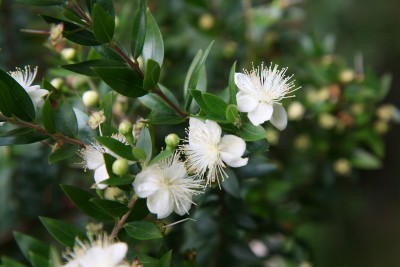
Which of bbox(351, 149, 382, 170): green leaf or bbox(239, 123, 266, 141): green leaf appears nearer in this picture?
bbox(239, 123, 266, 141): green leaf

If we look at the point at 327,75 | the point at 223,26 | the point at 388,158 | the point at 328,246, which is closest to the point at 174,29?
the point at 223,26

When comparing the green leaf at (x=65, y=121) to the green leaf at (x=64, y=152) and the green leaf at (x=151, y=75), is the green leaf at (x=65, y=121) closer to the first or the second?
the green leaf at (x=64, y=152)

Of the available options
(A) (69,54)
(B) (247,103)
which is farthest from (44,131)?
(B) (247,103)

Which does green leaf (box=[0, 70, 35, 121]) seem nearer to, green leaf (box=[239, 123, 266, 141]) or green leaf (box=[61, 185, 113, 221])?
green leaf (box=[61, 185, 113, 221])

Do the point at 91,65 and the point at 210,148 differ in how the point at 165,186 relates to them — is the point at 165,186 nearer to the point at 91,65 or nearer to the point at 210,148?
the point at 210,148

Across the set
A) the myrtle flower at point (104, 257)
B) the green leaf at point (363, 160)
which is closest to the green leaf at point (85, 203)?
the myrtle flower at point (104, 257)

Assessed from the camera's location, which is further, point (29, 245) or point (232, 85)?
point (29, 245)

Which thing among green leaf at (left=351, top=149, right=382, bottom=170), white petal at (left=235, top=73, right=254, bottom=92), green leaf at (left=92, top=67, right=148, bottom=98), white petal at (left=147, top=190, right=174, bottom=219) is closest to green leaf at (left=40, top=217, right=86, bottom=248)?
white petal at (left=147, top=190, right=174, bottom=219)

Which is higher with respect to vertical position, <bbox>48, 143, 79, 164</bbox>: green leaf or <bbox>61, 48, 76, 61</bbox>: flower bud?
<bbox>61, 48, 76, 61</bbox>: flower bud
